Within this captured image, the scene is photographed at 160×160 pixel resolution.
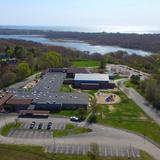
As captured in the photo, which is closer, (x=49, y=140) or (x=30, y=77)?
(x=49, y=140)

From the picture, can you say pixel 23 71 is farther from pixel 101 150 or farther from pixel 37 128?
pixel 101 150

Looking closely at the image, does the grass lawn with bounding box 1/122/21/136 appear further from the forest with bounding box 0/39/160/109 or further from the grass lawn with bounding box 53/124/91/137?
the forest with bounding box 0/39/160/109

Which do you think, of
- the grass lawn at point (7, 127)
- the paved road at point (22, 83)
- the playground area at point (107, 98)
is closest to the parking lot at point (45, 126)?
→ the grass lawn at point (7, 127)

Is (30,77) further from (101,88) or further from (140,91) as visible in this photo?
(140,91)

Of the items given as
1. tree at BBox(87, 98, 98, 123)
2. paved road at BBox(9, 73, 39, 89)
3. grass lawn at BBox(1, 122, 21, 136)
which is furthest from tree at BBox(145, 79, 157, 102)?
paved road at BBox(9, 73, 39, 89)

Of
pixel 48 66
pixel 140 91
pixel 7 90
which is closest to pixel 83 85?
pixel 140 91

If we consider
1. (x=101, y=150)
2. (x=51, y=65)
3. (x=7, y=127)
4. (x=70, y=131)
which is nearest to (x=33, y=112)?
(x=7, y=127)
